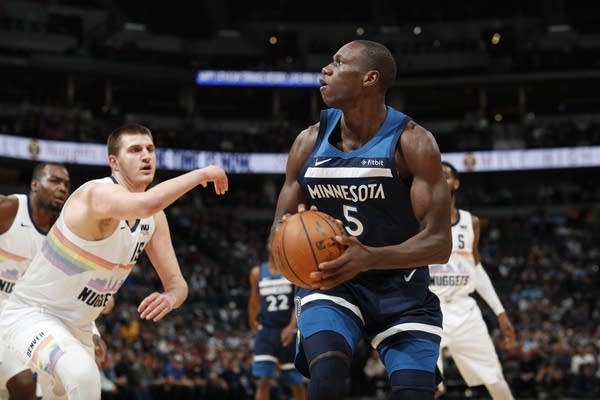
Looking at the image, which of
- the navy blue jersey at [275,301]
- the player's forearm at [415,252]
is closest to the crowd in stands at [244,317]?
the navy blue jersey at [275,301]

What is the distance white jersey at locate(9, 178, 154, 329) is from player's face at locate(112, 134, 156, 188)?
158mm

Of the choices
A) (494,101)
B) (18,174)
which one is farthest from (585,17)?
(18,174)

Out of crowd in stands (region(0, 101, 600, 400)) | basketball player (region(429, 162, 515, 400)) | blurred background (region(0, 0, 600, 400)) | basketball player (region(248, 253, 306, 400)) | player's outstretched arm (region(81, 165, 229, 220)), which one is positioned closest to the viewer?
player's outstretched arm (region(81, 165, 229, 220))

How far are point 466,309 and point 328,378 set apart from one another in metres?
4.27

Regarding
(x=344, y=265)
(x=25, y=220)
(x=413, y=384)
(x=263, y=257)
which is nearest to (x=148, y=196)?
(x=344, y=265)

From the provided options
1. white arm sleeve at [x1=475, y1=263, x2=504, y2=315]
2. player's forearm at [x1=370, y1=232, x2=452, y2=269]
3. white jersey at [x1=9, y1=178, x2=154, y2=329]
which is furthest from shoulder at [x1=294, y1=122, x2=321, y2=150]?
white arm sleeve at [x1=475, y1=263, x2=504, y2=315]

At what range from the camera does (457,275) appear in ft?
27.8

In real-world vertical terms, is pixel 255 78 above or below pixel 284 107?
above

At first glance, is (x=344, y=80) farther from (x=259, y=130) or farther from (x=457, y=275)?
(x=259, y=130)

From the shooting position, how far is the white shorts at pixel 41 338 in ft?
16.4

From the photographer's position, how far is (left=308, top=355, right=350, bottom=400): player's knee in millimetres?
4352

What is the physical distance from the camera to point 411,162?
4.63m

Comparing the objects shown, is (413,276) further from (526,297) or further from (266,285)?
(526,297)

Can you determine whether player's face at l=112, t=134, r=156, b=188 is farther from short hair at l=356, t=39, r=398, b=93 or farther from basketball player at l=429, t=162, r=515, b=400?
basketball player at l=429, t=162, r=515, b=400
